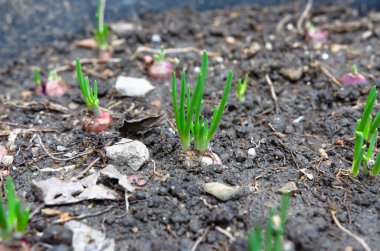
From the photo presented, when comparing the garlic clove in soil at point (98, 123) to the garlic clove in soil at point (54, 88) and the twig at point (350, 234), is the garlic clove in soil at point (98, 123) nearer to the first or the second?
the garlic clove in soil at point (54, 88)

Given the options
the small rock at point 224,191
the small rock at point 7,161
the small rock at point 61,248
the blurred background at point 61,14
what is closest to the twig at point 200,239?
the small rock at point 224,191

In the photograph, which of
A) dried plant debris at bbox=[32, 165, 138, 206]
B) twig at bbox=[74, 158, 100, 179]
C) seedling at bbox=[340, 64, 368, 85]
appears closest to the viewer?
dried plant debris at bbox=[32, 165, 138, 206]

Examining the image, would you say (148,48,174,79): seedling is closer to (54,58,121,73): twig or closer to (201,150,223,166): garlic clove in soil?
(54,58,121,73): twig

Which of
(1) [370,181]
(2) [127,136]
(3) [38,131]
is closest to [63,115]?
(3) [38,131]

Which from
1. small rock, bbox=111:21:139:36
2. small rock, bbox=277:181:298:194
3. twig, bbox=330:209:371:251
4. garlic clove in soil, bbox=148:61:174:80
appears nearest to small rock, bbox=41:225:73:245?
small rock, bbox=277:181:298:194

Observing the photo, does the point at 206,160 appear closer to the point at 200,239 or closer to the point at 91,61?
the point at 200,239

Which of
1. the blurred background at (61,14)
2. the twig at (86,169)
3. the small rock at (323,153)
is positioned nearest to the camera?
the twig at (86,169)
